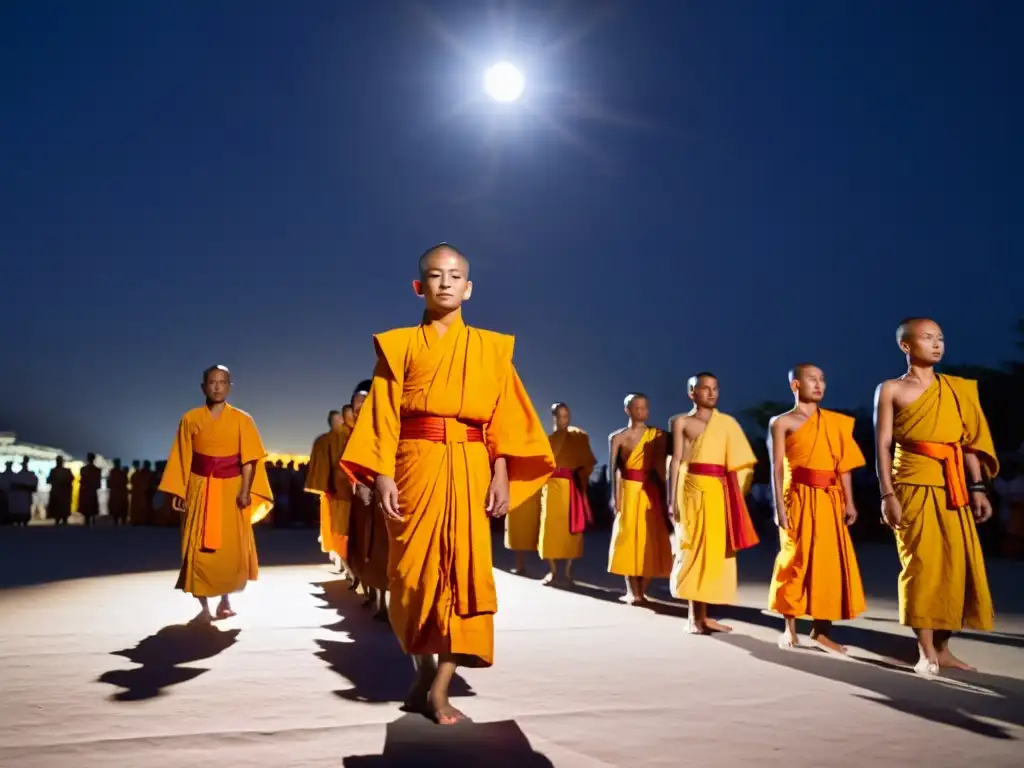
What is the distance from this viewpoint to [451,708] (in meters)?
3.87

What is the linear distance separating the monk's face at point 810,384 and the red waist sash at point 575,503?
3746mm

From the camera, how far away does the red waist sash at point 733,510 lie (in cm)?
652

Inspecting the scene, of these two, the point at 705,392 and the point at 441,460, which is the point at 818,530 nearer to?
the point at 705,392

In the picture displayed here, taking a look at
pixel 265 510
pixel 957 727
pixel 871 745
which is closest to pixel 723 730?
pixel 871 745

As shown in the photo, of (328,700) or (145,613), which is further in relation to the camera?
(145,613)

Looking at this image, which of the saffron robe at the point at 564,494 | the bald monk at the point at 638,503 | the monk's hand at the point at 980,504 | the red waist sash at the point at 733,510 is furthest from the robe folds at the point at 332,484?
the monk's hand at the point at 980,504

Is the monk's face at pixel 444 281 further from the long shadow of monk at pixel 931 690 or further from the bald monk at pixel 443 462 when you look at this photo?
the long shadow of monk at pixel 931 690

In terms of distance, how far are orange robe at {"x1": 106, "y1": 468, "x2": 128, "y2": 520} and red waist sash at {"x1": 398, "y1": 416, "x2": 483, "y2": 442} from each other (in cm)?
1913

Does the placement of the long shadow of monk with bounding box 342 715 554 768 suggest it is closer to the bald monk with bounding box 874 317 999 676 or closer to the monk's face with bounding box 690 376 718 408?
the bald monk with bounding box 874 317 999 676

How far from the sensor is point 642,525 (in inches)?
318

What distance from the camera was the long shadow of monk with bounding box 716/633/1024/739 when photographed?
3.96 meters

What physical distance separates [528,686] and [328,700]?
1.02 m

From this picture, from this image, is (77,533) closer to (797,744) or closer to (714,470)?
(714,470)

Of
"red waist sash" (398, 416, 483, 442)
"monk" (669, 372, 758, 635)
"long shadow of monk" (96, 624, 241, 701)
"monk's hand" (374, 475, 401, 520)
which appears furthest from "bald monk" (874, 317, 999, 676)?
"long shadow of monk" (96, 624, 241, 701)
